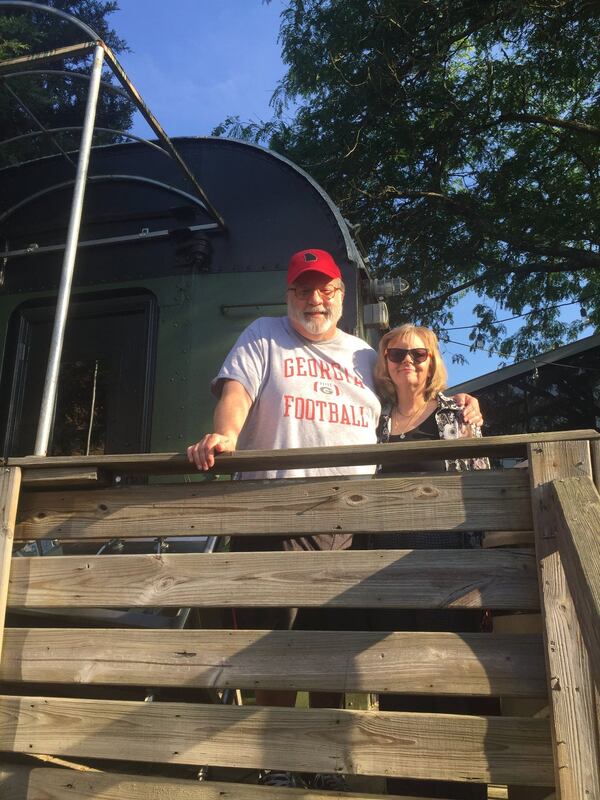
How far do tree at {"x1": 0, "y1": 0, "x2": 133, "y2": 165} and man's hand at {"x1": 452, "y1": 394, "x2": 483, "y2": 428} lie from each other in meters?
3.61

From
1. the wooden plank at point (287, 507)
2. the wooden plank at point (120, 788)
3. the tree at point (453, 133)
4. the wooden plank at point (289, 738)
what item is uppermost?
the tree at point (453, 133)

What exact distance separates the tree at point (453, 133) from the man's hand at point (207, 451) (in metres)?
7.46

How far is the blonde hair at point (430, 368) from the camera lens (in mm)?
3043

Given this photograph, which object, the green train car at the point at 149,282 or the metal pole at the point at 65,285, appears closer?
the metal pole at the point at 65,285

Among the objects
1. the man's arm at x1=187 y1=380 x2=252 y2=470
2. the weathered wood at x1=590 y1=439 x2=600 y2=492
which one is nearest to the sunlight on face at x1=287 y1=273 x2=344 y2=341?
the man's arm at x1=187 y1=380 x2=252 y2=470

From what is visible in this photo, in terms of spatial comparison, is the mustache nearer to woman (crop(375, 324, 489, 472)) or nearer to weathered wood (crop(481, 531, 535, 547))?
woman (crop(375, 324, 489, 472))

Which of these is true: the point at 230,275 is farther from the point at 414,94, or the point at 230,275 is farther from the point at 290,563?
the point at 414,94

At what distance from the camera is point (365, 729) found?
2.18 metres

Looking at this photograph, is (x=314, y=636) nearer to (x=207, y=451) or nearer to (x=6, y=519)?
(x=207, y=451)

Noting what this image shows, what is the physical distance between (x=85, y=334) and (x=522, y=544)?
3.76 meters

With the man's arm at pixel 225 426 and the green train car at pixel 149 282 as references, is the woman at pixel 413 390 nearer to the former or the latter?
the man's arm at pixel 225 426

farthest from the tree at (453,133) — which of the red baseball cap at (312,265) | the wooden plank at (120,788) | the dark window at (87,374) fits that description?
the wooden plank at (120,788)

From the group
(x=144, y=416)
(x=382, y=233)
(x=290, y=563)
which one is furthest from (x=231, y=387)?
(x=382, y=233)

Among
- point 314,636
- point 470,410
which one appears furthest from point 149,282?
point 314,636
